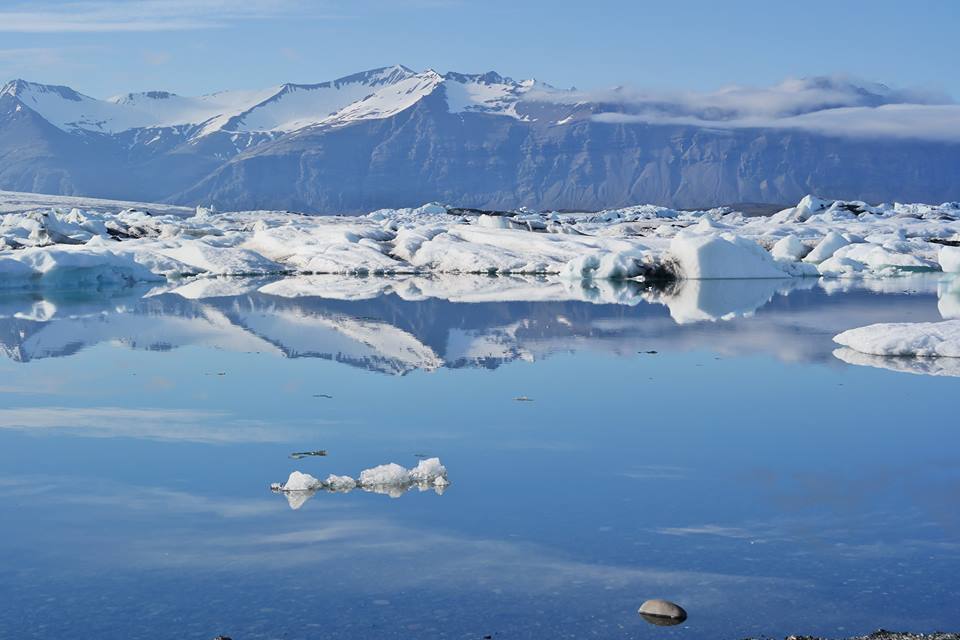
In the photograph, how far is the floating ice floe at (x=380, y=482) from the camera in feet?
24.1

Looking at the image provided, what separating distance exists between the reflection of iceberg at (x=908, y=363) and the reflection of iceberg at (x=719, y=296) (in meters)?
4.97

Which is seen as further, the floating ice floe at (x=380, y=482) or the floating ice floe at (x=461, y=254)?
the floating ice floe at (x=461, y=254)

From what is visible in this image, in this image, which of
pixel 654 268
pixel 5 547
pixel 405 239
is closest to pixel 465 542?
pixel 5 547

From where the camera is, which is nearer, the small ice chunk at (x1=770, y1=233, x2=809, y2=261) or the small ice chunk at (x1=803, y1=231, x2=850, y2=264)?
the small ice chunk at (x1=803, y1=231, x2=850, y2=264)

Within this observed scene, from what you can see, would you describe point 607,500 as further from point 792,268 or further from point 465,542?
point 792,268

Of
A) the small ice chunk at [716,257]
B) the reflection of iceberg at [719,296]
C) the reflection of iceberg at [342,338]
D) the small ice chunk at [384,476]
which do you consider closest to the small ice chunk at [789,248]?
the reflection of iceberg at [719,296]

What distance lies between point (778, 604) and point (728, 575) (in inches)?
16.5

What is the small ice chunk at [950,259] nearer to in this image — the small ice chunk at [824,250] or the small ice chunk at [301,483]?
the small ice chunk at [824,250]

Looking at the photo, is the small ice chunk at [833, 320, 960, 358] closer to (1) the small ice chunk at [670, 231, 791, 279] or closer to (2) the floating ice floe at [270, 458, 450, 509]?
(2) the floating ice floe at [270, 458, 450, 509]

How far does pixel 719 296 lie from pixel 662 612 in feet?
64.6

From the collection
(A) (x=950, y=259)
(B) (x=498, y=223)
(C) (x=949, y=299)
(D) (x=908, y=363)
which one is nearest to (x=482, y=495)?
(D) (x=908, y=363)

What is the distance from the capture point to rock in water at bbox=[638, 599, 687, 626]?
5094mm

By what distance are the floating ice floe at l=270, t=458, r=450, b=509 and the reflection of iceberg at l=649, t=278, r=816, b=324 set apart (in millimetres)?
11530

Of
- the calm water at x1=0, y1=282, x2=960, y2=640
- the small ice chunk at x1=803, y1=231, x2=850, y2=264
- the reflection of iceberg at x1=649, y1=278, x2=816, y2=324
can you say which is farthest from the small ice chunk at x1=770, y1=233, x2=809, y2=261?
the calm water at x1=0, y1=282, x2=960, y2=640
